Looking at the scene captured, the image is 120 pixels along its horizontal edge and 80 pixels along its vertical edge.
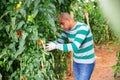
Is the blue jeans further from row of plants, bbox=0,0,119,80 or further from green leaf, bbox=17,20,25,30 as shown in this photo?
green leaf, bbox=17,20,25,30

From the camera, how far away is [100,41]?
23.2ft

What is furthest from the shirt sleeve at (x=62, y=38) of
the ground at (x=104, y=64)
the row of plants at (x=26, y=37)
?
the ground at (x=104, y=64)

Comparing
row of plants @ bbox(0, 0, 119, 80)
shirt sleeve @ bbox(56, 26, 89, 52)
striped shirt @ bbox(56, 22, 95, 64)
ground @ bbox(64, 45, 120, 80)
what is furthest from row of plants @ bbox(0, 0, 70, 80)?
ground @ bbox(64, 45, 120, 80)

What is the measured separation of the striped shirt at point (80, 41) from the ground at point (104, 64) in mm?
986

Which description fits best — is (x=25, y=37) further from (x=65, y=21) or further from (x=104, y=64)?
(x=104, y=64)

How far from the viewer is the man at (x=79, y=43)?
6.80ft

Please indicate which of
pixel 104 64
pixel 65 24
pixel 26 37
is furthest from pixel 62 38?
pixel 104 64

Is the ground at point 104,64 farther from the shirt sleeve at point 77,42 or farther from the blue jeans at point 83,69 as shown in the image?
the shirt sleeve at point 77,42

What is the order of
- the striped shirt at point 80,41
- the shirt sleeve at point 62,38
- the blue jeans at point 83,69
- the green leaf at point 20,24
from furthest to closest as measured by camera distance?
the blue jeans at point 83,69, the shirt sleeve at point 62,38, the striped shirt at point 80,41, the green leaf at point 20,24

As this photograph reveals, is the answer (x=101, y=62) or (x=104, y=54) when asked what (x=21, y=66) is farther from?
(x=104, y=54)

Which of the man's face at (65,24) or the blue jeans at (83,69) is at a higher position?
the man's face at (65,24)

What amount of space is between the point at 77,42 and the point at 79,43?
19 millimetres

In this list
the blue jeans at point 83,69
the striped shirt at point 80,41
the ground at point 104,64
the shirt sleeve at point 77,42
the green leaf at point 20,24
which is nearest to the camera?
the green leaf at point 20,24

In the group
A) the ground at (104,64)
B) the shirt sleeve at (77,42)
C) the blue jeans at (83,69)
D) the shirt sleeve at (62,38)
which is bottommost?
the ground at (104,64)
